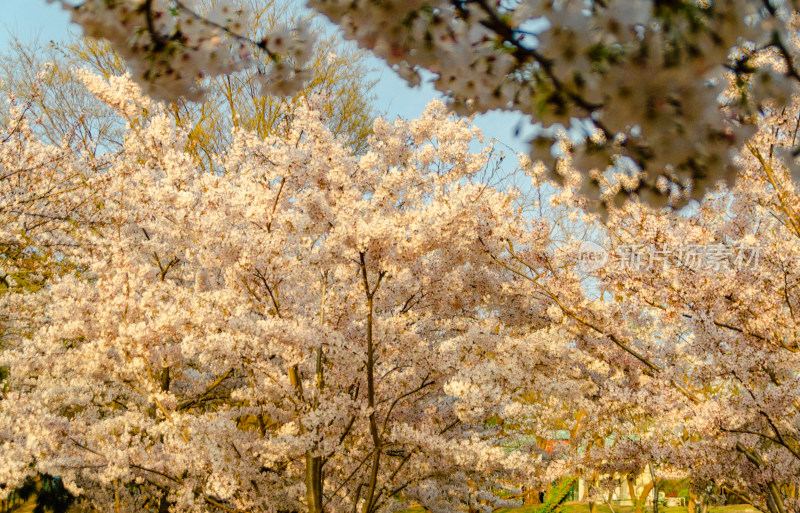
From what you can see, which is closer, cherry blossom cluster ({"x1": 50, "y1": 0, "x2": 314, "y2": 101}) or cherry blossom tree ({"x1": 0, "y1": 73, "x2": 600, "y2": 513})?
cherry blossom cluster ({"x1": 50, "y1": 0, "x2": 314, "y2": 101})

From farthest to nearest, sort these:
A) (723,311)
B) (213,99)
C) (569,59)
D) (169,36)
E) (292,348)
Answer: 1. (213,99)
2. (723,311)
3. (292,348)
4. (169,36)
5. (569,59)

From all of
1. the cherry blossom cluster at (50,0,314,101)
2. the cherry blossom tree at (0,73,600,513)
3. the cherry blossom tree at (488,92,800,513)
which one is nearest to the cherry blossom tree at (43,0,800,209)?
the cherry blossom cluster at (50,0,314,101)

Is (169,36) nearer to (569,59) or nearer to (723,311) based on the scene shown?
(569,59)

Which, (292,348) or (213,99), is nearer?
(292,348)

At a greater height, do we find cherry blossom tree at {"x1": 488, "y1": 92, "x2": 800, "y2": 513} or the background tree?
the background tree

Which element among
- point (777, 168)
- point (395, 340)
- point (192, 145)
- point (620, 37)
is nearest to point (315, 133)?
point (395, 340)

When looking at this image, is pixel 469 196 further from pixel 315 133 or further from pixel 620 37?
pixel 620 37

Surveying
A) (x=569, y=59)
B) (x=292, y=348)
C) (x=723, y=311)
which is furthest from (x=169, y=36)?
(x=723, y=311)

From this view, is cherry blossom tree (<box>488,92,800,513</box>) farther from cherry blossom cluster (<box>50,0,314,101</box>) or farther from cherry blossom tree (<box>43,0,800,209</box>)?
cherry blossom cluster (<box>50,0,314,101</box>)

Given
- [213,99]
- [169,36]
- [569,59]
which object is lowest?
[569,59]

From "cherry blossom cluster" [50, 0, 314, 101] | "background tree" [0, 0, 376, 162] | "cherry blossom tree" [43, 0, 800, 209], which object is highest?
"background tree" [0, 0, 376, 162]

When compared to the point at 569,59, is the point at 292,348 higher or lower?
higher

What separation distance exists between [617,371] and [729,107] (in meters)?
7.14

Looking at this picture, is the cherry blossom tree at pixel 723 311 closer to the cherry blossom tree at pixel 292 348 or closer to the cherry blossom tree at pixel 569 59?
Result: the cherry blossom tree at pixel 292 348
